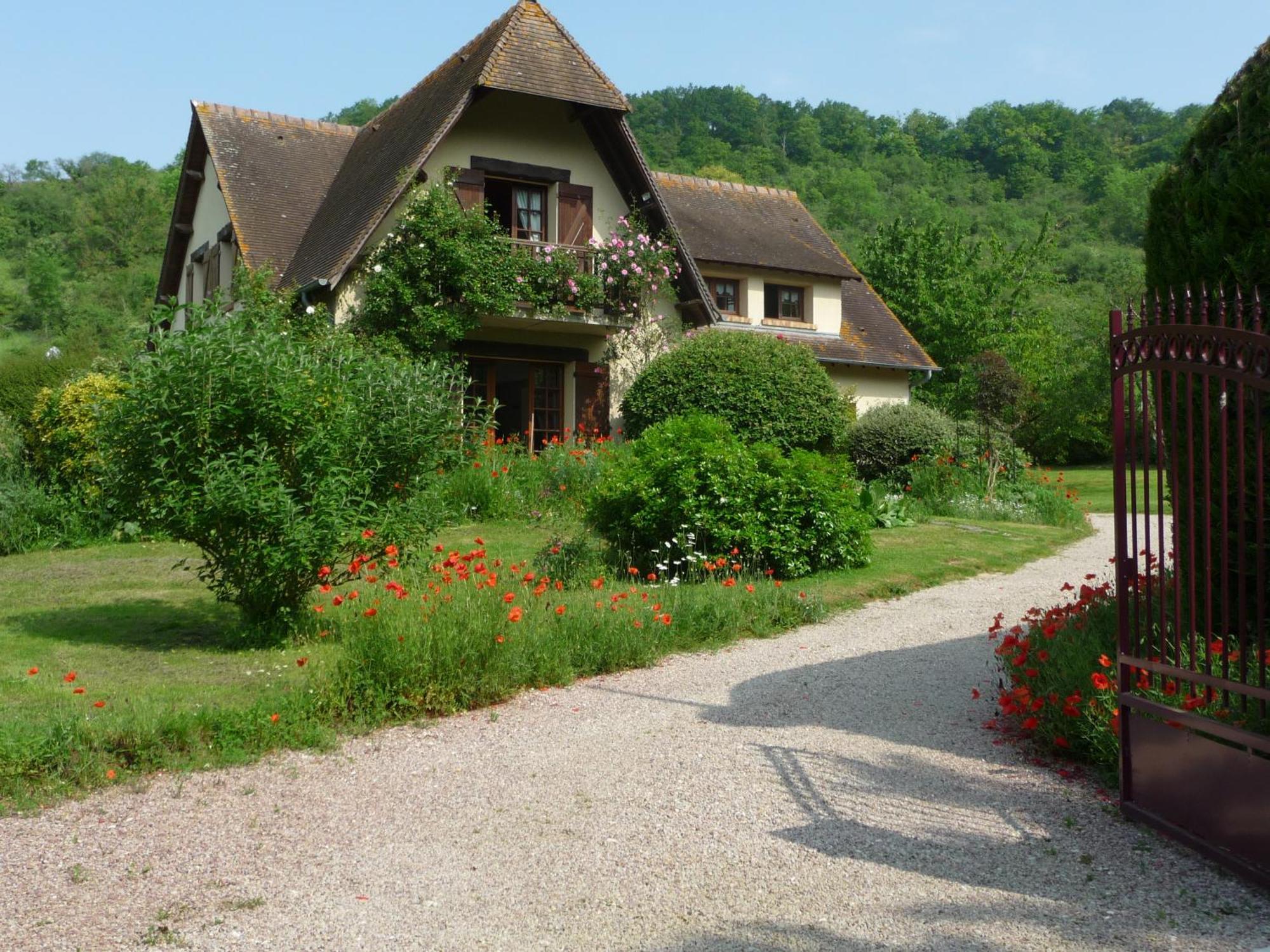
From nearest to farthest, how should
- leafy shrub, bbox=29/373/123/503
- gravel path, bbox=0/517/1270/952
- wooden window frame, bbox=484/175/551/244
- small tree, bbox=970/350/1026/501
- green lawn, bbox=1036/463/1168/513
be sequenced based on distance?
gravel path, bbox=0/517/1270/952
leafy shrub, bbox=29/373/123/503
small tree, bbox=970/350/1026/501
wooden window frame, bbox=484/175/551/244
green lawn, bbox=1036/463/1168/513

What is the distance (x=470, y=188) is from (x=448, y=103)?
1.35m

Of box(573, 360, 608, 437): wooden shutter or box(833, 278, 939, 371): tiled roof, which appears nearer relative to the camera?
box(573, 360, 608, 437): wooden shutter

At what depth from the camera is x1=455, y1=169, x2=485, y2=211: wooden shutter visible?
17188 mm

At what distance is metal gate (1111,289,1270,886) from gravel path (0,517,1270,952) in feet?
0.72

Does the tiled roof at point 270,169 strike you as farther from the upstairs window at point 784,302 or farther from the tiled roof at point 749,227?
the upstairs window at point 784,302

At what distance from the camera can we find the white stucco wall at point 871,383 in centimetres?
2370

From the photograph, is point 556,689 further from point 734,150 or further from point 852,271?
point 734,150

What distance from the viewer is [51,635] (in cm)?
812

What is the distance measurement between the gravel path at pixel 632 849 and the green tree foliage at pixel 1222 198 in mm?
2307

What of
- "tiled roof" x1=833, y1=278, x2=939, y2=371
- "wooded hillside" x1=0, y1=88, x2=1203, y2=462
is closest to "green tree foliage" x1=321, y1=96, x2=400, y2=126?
"wooded hillside" x1=0, y1=88, x2=1203, y2=462

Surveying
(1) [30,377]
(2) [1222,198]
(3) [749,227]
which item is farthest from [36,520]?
(3) [749,227]

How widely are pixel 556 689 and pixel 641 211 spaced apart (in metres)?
12.8

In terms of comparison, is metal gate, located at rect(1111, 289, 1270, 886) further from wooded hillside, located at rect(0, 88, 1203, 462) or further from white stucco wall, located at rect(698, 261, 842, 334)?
white stucco wall, located at rect(698, 261, 842, 334)

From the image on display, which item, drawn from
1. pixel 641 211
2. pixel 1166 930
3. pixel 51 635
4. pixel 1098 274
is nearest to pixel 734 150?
pixel 1098 274
